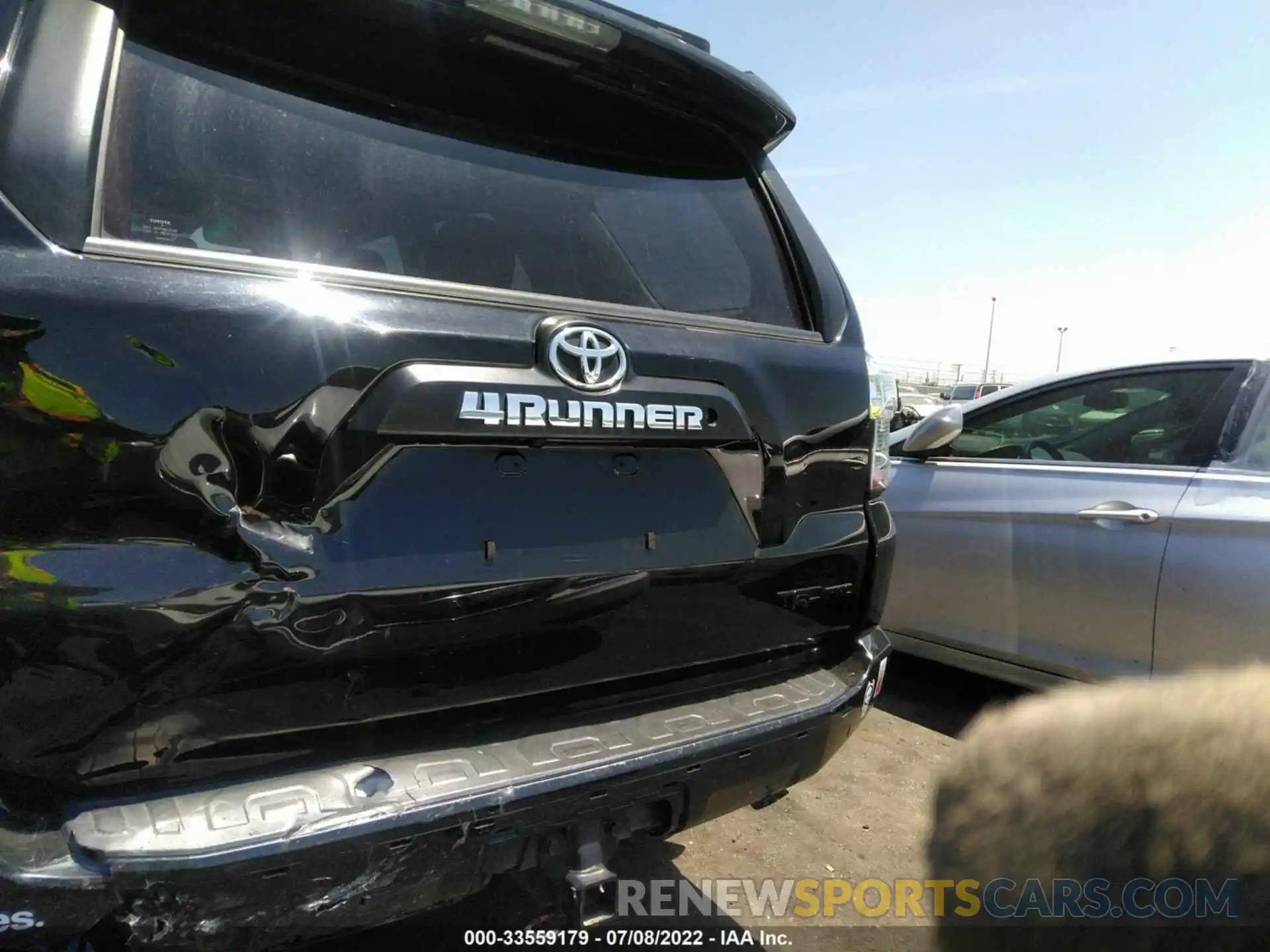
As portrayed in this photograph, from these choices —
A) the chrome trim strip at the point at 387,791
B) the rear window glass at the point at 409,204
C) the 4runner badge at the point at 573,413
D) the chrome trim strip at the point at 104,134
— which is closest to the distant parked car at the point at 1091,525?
the rear window glass at the point at 409,204

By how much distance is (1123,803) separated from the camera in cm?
79

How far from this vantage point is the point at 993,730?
963 millimetres

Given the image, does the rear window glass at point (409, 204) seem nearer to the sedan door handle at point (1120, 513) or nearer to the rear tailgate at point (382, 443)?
the rear tailgate at point (382, 443)

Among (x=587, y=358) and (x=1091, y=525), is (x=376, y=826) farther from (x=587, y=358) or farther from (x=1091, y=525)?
(x=1091, y=525)

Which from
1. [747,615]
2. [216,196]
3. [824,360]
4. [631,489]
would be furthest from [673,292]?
[216,196]

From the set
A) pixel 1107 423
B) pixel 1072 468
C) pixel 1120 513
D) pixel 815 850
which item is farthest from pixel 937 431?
pixel 815 850

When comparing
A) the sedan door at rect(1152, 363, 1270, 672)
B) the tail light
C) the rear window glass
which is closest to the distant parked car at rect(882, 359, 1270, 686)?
the sedan door at rect(1152, 363, 1270, 672)

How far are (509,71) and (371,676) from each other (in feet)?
4.23

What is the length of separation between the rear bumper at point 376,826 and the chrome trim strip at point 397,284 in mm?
823

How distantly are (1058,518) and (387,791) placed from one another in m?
3.20

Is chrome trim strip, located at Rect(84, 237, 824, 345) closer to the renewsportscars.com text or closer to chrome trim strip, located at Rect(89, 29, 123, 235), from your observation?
chrome trim strip, located at Rect(89, 29, 123, 235)

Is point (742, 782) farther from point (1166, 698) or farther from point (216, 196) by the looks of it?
point (216, 196)

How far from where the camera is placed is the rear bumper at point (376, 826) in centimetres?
124

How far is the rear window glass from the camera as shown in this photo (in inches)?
59.9
